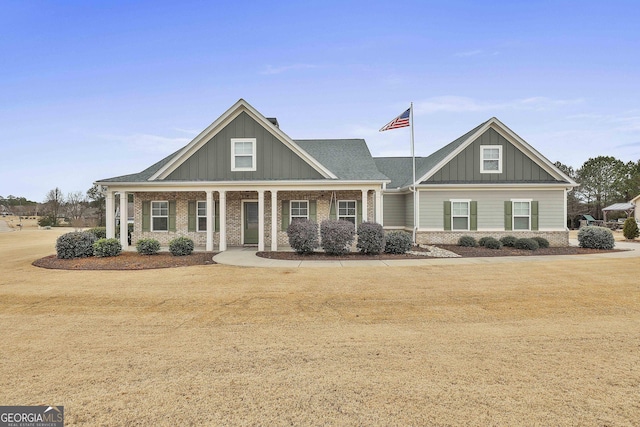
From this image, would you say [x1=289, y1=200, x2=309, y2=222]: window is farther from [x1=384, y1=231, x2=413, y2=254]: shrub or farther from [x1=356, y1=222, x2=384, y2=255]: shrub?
[x1=384, y1=231, x2=413, y2=254]: shrub

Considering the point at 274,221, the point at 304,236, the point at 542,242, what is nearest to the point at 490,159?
the point at 542,242

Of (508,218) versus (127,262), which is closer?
(127,262)

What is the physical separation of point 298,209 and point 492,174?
10.8 metres

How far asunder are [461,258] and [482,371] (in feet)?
34.2

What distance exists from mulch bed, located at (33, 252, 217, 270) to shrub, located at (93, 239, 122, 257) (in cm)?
26

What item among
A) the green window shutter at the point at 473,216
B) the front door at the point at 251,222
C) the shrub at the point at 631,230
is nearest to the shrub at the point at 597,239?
the green window shutter at the point at 473,216

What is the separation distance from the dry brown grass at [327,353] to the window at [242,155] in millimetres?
8943

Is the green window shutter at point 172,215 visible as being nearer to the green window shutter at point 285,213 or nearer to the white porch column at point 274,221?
the white porch column at point 274,221

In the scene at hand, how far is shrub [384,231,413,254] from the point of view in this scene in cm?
1416

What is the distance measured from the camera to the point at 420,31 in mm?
16641

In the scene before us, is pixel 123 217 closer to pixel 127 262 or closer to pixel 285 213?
pixel 127 262

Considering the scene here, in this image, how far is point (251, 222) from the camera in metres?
17.6

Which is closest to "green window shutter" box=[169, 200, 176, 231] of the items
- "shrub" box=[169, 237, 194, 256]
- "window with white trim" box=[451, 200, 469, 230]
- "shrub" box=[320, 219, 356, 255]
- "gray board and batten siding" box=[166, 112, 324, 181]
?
"gray board and batten siding" box=[166, 112, 324, 181]

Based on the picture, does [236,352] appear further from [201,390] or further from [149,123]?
[149,123]
